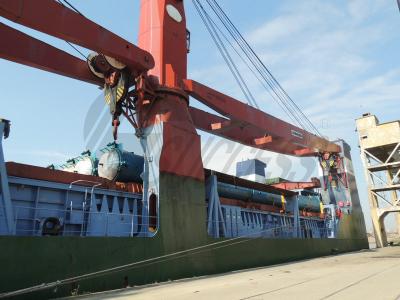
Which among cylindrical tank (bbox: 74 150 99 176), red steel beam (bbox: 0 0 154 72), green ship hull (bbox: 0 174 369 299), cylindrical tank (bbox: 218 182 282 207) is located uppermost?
red steel beam (bbox: 0 0 154 72)

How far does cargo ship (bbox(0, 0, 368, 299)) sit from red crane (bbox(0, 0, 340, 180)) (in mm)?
41

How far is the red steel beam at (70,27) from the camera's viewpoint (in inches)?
358

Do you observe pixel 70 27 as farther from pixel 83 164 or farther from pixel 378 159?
pixel 378 159

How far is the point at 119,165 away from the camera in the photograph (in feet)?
40.7

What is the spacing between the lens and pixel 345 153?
27297 mm

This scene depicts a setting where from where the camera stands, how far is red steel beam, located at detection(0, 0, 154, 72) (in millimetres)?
9086

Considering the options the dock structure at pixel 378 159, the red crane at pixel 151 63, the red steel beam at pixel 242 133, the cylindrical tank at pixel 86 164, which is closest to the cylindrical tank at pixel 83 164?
the cylindrical tank at pixel 86 164

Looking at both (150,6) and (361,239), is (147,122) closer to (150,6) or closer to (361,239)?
(150,6)

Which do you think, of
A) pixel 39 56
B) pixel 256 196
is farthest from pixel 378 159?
pixel 39 56

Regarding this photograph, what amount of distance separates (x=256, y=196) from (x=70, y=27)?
13.1m

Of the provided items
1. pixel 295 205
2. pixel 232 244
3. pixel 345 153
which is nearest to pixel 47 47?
pixel 232 244

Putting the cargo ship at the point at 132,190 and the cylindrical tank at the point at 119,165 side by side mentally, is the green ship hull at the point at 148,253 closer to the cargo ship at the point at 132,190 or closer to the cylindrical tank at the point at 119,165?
the cargo ship at the point at 132,190

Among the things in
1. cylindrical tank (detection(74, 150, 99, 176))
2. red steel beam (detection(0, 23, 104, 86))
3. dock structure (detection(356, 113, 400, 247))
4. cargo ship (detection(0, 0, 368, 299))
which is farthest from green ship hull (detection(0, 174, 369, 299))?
dock structure (detection(356, 113, 400, 247))

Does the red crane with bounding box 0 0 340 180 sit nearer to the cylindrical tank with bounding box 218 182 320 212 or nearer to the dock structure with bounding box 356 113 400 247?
the cylindrical tank with bounding box 218 182 320 212
